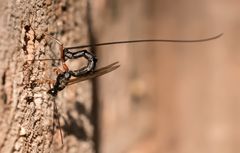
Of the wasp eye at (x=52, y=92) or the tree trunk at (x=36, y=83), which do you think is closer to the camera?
the tree trunk at (x=36, y=83)

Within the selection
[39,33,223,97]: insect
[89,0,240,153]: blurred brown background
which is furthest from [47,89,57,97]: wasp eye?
[89,0,240,153]: blurred brown background

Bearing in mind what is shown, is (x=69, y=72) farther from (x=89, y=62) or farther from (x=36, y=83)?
(x=36, y=83)

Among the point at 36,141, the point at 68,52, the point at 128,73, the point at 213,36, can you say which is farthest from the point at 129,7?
the point at 36,141

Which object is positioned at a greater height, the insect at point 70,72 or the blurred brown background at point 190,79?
the insect at point 70,72

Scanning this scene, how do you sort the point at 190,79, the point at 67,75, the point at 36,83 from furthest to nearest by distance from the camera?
1. the point at 190,79
2. the point at 67,75
3. the point at 36,83

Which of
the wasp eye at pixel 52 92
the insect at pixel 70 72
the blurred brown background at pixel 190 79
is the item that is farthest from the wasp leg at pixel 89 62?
the blurred brown background at pixel 190 79

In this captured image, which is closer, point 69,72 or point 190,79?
point 69,72

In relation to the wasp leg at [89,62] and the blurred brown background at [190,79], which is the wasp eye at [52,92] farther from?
the blurred brown background at [190,79]

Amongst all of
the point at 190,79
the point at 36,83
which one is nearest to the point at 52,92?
the point at 36,83

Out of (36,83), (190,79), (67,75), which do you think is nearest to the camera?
(36,83)
